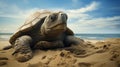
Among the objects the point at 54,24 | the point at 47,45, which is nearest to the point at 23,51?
the point at 47,45

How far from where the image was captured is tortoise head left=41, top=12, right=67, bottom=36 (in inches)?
112

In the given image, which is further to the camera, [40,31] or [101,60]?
[40,31]

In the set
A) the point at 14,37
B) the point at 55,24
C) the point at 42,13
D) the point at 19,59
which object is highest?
the point at 42,13

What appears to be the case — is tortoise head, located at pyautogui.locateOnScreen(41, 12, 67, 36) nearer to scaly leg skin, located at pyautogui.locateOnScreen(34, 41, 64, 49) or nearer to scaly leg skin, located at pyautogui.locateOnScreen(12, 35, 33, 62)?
scaly leg skin, located at pyautogui.locateOnScreen(34, 41, 64, 49)

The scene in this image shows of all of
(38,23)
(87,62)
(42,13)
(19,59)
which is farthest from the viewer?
(42,13)

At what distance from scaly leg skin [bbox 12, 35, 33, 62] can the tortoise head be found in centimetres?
40

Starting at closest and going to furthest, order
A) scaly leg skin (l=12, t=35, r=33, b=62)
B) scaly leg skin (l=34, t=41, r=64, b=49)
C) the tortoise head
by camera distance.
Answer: scaly leg skin (l=12, t=35, r=33, b=62) → the tortoise head → scaly leg skin (l=34, t=41, r=64, b=49)

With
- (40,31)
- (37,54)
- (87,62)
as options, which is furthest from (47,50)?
(87,62)

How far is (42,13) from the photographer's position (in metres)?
3.62

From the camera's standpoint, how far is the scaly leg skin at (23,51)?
2702 mm

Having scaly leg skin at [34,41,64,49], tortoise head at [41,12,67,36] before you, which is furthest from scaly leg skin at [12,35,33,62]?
tortoise head at [41,12,67,36]

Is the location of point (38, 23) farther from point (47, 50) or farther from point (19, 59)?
point (19, 59)

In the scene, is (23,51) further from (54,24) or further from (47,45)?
(54,24)

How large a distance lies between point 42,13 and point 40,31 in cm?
46
